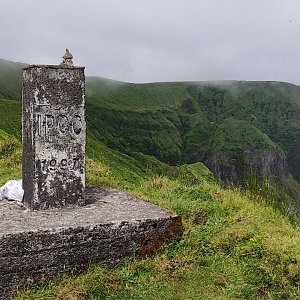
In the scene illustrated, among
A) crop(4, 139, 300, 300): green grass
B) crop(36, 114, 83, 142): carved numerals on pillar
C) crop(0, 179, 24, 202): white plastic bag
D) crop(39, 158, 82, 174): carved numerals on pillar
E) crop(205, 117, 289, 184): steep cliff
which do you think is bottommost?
crop(205, 117, 289, 184): steep cliff

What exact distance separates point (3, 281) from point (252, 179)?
5.37 metres

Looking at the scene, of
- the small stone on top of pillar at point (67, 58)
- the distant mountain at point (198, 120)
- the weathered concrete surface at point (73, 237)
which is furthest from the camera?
the distant mountain at point (198, 120)

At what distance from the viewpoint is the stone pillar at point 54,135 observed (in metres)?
6.85

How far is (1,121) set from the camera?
50031mm

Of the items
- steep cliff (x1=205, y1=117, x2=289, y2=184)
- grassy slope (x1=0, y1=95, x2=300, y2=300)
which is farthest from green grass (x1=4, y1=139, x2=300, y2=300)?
steep cliff (x1=205, y1=117, x2=289, y2=184)

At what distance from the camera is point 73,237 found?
592cm

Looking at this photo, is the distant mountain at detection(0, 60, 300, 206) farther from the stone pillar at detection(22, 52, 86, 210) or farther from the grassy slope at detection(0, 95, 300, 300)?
the grassy slope at detection(0, 95, 300, 300)

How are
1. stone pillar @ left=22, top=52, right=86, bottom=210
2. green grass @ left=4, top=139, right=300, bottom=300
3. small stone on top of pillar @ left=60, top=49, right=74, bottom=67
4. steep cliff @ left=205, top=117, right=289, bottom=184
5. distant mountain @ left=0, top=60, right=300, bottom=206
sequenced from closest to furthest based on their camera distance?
green grass @ left=4, top=139, right=300, bottom=300
stone pillar @ left=22, top=52, right=86, bottom=210
small stone on top of pillar @ left=60, top=49, right=74, bottom=67
distant mountain @ left=0, top=60, right=300, bottom=206
steep cliff @ left=205, top=117, right=289, bottom=184

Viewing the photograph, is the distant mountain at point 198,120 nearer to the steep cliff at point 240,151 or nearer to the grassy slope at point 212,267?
the steep cliff at point 240,151

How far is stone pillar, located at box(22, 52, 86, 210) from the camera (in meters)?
6.85

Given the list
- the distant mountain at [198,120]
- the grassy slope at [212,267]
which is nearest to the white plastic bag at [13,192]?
the grassy slope at [212,267]

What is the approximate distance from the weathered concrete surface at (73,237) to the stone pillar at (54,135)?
11.4 inches

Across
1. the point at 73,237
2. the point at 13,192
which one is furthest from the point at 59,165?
the point at 73,237

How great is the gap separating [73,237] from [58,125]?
75.5 inches
